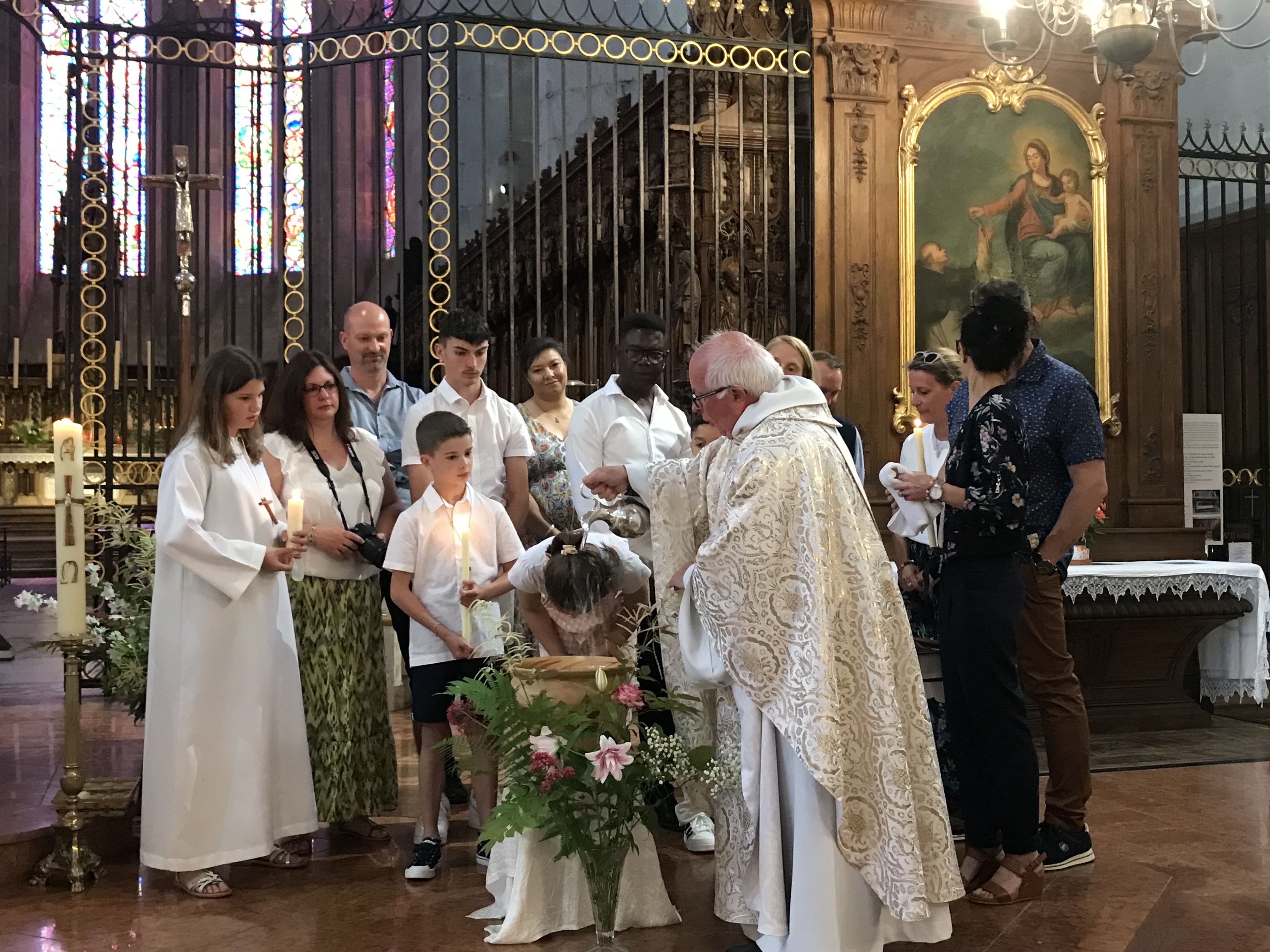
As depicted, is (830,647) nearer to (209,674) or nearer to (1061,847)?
(1061,847)

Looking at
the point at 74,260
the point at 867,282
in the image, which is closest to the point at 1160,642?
the point at 867,282

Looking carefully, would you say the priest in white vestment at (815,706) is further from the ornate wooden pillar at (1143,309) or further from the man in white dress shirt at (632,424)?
the ornate wooden pillar at (1143,309)

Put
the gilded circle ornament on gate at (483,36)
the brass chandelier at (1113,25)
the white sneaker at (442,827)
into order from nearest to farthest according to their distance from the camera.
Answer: the white sneaker at (442,827), the brass chandelier at (1113,25), the gilded circle ornament on gate at (483,36)

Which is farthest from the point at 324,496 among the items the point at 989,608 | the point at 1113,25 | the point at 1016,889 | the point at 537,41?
the point at 537,41

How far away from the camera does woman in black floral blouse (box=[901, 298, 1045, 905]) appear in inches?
153

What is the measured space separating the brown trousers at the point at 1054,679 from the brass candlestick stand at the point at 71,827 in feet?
9.91

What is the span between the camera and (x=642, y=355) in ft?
16.2

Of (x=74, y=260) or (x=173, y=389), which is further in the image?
(x=173, y=389)

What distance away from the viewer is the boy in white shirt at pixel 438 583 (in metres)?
4.32

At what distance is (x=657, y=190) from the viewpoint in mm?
7785

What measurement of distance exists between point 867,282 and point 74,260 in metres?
4.39

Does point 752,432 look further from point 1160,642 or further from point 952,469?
point 1160,642

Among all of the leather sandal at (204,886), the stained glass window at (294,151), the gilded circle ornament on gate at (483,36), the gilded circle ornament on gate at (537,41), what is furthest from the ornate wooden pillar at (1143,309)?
the stained glass window at (294,151)

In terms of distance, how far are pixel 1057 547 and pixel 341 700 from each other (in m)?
2.42
